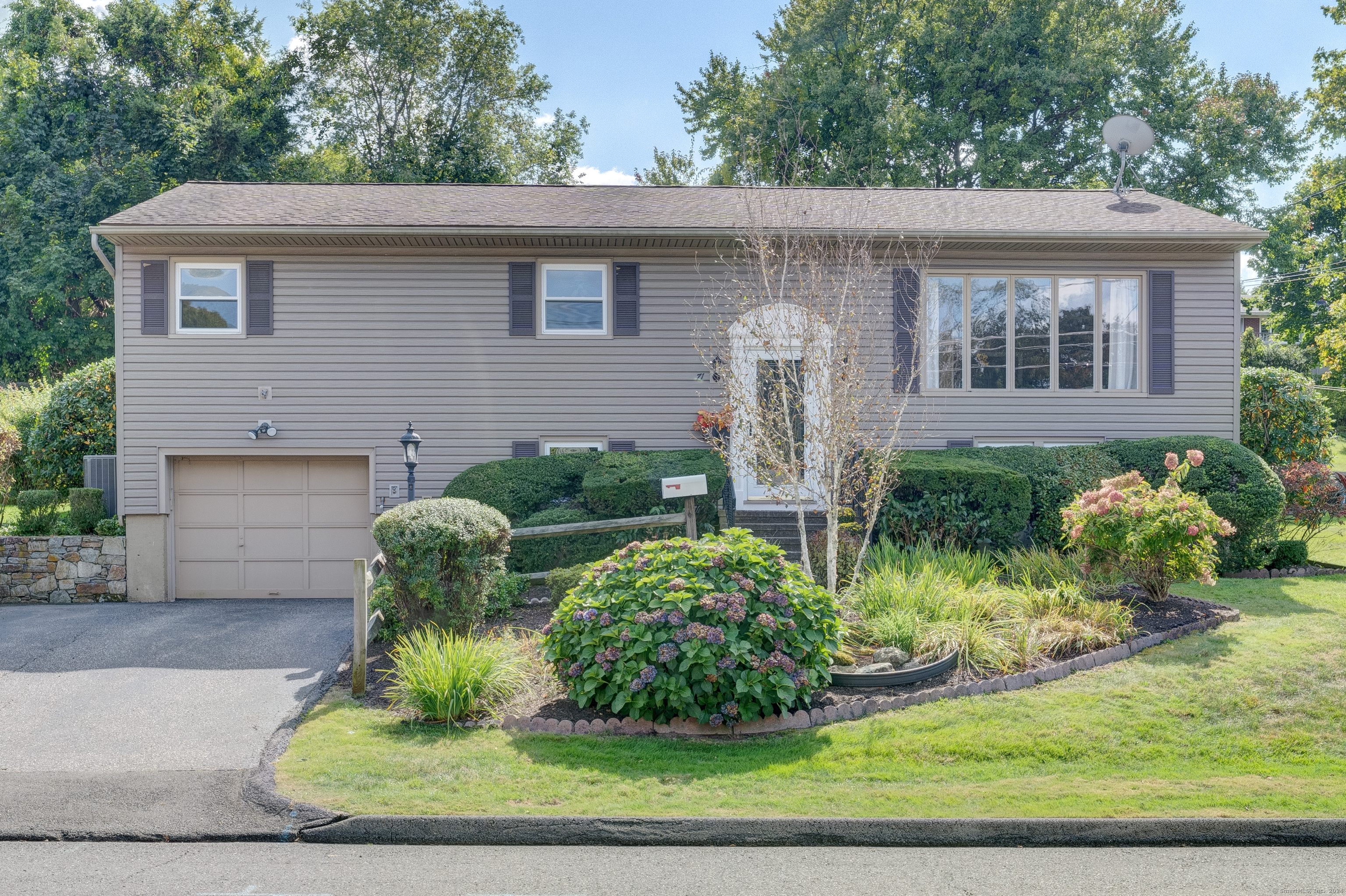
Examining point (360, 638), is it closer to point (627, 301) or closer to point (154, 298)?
point (627, 301)

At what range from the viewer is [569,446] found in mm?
12484

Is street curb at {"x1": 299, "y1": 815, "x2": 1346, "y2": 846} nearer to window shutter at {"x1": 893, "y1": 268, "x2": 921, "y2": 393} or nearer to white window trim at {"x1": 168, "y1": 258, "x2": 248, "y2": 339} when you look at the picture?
window shutter at {"x1": 893, "y1": 268, "x2": 921, "y2": 393}

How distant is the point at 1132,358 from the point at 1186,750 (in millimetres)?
8307

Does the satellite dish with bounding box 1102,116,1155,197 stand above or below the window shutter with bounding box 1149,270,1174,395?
above

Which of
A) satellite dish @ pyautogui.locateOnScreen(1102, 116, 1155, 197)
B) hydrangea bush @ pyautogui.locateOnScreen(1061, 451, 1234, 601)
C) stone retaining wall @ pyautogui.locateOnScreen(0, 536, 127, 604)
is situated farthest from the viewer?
satellite dish @ pyautogui.locateOnScreen(1102, 116, 1155, 197)

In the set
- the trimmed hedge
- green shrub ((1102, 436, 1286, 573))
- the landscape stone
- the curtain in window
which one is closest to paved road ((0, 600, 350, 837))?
the trimmed hedge

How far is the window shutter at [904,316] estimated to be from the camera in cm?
1228

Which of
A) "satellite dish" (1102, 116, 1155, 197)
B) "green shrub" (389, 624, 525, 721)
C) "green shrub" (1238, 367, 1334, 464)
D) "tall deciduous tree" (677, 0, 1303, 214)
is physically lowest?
"green shrub" (389, 624, 525, 721)

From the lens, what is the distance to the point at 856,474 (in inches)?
399

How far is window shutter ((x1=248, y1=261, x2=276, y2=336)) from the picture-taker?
12.3 metres

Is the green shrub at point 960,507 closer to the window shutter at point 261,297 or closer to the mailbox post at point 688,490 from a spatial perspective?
the mailbox post at point 688,490

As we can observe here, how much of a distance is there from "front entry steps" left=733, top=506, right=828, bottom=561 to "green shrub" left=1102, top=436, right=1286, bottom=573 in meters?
4.19

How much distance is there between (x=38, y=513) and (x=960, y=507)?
12199 mm

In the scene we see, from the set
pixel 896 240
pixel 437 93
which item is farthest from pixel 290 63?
pixel 896 240
